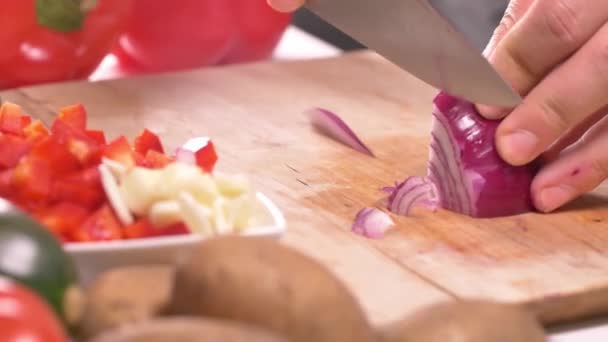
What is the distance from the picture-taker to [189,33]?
87.7 inches

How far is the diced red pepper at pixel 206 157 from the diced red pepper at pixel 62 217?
0.22 meters

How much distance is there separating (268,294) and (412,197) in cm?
67

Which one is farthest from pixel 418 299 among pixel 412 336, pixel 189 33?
pixel 189 33

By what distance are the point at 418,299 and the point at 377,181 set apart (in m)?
0.42

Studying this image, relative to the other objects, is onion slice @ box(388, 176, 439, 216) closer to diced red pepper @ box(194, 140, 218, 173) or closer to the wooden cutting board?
the wooden cutting board

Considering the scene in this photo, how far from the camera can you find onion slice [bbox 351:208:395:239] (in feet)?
4.84

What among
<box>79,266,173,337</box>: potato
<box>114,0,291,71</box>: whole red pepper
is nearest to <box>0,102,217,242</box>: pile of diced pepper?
<box>79,266,173,337</box>: potato

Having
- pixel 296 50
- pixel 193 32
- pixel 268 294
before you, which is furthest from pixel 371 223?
pixel 296 50

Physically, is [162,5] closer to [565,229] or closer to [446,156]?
[446,156]

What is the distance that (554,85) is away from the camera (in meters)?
1.55

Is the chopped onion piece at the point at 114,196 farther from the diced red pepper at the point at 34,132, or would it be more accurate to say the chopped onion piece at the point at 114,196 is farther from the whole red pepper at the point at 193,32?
the whole red pepper at the point at 193,32

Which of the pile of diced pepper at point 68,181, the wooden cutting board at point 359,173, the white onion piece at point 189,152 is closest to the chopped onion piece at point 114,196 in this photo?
the pile of diced pepper at point 68,181

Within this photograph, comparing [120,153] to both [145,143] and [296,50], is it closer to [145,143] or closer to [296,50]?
[145,143]

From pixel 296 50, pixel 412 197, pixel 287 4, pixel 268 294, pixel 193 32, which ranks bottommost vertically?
pixel 296 50
